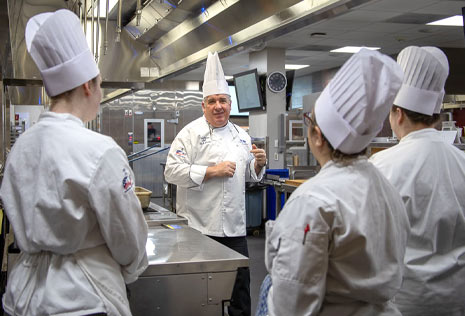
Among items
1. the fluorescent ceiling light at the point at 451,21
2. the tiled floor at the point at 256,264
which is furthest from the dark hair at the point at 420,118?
the fluorescent ceiling light at the point at 451,21

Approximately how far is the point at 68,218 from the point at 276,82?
7.68 m

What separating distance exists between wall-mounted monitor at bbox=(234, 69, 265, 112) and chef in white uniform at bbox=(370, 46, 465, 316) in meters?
7.02

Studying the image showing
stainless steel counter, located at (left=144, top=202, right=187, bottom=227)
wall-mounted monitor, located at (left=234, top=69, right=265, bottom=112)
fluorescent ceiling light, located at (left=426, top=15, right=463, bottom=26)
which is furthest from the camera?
wall-mounted monitor, located at (left=234, top=69, right=265, bottom=112)

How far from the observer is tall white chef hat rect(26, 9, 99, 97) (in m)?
1.39

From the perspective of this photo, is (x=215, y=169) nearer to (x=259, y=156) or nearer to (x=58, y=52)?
(x=259, y=156)

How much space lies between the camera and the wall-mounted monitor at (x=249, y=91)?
8656 mm

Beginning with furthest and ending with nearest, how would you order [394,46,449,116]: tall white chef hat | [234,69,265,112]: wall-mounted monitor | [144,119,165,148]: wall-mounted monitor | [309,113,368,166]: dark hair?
[144,119,165,148]: wall-mounted monitor
[234,69,265,112]: wall-mounted monitor
[394,46,449,116]: tall white chef hat
[309,113,368,166]: dark hair

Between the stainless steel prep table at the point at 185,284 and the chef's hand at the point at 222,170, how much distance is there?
83 centimetres

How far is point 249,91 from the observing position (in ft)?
29.2

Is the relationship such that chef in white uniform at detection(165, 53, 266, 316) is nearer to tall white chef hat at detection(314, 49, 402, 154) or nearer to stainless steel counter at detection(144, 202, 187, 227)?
stainless steel counter at detection(144, 202, 187, 227)

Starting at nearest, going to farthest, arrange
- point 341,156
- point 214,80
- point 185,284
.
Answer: point 341,156
point 185,284
point 214,80

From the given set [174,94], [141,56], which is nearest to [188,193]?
[141,56]

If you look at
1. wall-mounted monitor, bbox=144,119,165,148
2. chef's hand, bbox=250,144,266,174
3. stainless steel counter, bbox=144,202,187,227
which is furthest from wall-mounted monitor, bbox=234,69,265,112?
stainless steel counter, bbox=144,202,187,227

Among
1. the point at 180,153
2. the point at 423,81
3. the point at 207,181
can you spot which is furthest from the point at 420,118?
the point at 180,153
